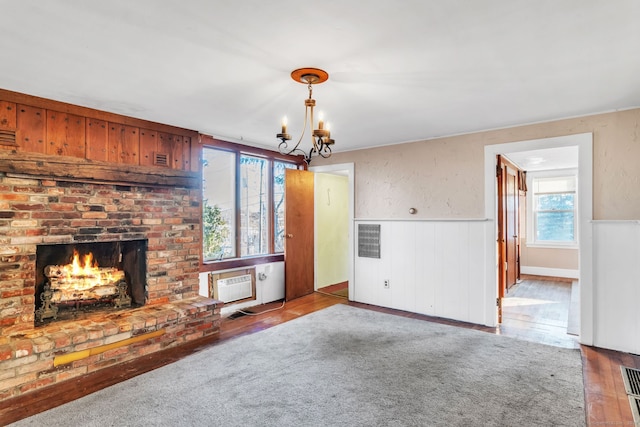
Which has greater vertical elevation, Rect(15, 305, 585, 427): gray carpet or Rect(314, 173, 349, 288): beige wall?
Rect(314, 173, 349, 288): beige wall

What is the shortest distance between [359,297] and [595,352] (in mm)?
2686

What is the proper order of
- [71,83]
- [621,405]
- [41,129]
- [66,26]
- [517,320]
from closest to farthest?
[66,26]
[621,405]
[71,83]
[41,129]
[517,320]

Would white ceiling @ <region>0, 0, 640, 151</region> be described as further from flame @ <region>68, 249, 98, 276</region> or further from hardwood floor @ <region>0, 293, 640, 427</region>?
hardwood floor @ <region>0, 293, 640, 427</region>

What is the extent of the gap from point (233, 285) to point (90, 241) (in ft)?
5.88

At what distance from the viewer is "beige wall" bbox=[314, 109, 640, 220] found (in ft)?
10.5

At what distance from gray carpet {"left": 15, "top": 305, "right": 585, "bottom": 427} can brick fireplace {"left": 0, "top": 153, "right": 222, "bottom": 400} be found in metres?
0.44

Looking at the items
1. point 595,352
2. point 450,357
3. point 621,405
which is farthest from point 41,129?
point 595,352

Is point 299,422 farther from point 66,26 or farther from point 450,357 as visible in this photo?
point 66,26

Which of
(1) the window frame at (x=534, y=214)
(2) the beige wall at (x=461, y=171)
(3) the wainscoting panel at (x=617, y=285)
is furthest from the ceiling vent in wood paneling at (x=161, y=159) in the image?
(1) the window frame at (x=534, y=214)

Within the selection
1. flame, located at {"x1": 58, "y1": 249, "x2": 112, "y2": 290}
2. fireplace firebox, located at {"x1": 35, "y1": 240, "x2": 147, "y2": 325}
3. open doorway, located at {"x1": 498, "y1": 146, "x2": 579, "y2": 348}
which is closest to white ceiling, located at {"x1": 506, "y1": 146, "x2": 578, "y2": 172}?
open doorway, located at {"x1": 498, "y1": 146, "x2": 579, "y2": 348}

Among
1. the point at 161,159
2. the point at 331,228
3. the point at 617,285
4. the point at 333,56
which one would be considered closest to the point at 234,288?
the point at 161,159

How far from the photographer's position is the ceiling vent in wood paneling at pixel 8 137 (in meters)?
2.71

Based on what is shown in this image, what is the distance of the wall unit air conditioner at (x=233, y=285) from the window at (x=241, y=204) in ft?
0.78

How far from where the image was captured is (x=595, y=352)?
3170 millimetres
